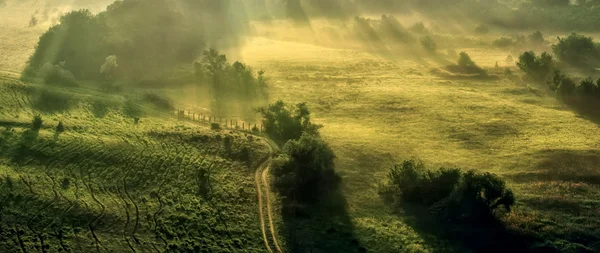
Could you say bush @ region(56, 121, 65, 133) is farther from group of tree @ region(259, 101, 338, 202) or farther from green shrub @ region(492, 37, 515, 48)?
green shrub @ region(492, 37, 515, 48)

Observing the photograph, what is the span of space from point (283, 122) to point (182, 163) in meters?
21.3

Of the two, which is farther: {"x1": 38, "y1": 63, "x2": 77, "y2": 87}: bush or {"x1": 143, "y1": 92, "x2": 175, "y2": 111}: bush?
{"x1": 38, "y1": 63, "x2": 77, "y2": 87}: bush

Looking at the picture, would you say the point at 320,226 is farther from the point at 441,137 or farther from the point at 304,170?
the point at 441,137

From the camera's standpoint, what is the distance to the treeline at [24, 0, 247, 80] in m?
124

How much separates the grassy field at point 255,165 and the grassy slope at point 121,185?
0.21 metres

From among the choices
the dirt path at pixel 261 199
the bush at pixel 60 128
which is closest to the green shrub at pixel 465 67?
the dirt path at pixel 261 199

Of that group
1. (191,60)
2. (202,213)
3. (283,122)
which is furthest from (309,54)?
(202,213)

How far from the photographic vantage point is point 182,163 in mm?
73875

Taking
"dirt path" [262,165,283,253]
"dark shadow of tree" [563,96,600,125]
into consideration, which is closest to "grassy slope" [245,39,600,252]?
"dark shadow of tree" [563,96,600,125]

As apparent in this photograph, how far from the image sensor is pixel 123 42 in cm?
13262

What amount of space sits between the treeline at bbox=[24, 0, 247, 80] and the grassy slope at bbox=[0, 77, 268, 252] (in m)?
36.3

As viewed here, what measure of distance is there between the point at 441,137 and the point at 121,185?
58409mm

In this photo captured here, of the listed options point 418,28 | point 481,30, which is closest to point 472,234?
point 418,28

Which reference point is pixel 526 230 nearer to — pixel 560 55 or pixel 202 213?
pixel 202 213
